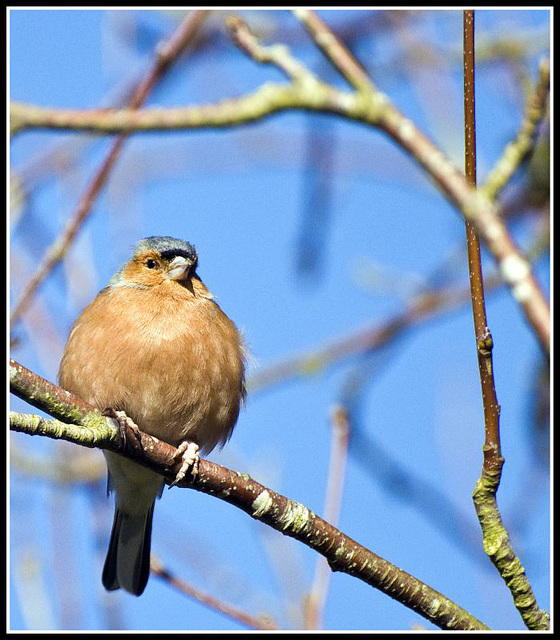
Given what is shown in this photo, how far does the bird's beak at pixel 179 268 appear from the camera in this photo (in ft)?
19.8

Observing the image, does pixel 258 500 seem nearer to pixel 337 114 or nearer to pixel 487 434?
pixel 487 434

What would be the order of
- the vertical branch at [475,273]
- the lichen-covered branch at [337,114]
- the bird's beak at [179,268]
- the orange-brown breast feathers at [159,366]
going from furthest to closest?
the bird's beak at [179,268]
the orange-brown breast feathers at [159,366]
the vertical branch at [475,273]
the lichen-covered branch at [337,114]

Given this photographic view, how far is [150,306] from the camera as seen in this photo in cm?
566

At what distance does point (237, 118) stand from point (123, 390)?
1.98 metres

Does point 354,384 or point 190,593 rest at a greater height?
point 354,384

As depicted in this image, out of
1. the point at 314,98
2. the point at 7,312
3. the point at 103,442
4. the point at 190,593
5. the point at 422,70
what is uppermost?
the point at 422,70

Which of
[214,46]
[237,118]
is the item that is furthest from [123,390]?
[214,46]

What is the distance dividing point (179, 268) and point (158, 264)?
245 mm

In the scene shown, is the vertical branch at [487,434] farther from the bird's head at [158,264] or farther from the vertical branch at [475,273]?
the bird's head at [158,264]

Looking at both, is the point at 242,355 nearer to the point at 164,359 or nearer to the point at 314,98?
the point at 164,359

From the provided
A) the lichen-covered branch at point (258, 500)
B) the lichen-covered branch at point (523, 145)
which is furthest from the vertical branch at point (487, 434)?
the lichen-covered branch at point (523, 145)

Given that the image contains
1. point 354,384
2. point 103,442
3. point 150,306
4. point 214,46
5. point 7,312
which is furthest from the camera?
point 214,46

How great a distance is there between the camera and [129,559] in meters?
6.22

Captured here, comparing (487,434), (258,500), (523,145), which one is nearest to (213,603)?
(258,500)
